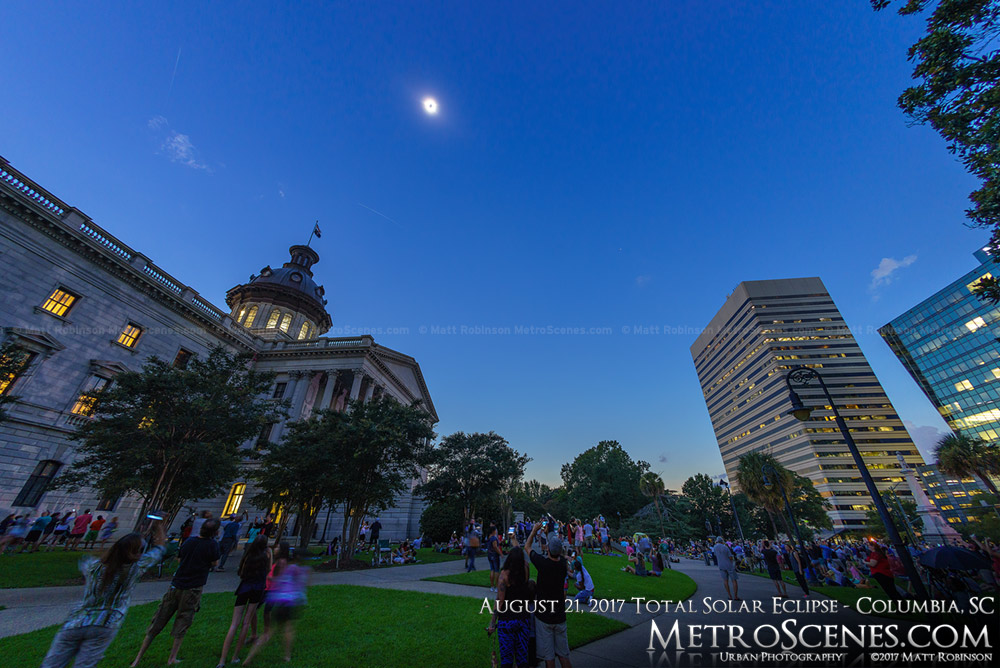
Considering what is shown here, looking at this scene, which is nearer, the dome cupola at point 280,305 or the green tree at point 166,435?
the green tree at point 166,435

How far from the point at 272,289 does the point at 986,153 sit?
176 ft

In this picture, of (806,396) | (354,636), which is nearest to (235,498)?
(354,636)

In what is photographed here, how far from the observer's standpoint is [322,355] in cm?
3719

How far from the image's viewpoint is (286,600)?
19.9 feet

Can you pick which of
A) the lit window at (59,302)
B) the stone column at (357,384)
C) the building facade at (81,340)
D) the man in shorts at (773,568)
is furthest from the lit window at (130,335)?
the man in shorts at (773,568)

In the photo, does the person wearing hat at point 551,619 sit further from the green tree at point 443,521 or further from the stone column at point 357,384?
the stone column at point 357,384

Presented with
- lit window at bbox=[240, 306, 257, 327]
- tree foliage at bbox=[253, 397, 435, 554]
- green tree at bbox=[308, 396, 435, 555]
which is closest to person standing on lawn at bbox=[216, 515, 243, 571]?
tree foliage at bbox=[253, 397, 435, 554]

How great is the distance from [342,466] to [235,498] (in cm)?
2070

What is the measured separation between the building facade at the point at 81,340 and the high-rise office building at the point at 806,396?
311 ft

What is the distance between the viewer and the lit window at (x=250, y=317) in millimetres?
43641

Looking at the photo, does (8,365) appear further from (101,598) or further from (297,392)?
(297,392)

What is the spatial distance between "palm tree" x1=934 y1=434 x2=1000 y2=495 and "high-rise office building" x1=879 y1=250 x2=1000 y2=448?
5365cm

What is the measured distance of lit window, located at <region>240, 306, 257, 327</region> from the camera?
43641 millimetres

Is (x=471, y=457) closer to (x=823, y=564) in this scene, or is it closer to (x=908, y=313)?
(x=823, y=564)
